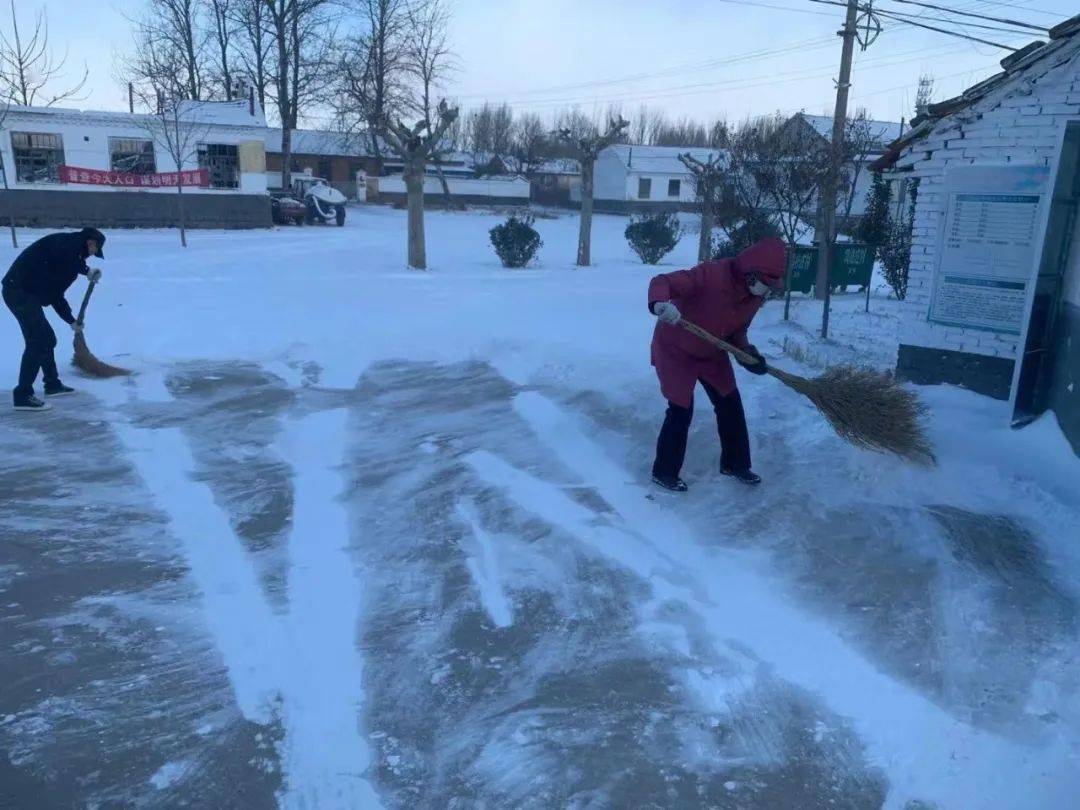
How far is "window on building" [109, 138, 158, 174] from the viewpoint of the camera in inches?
1048

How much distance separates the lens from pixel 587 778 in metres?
2.90

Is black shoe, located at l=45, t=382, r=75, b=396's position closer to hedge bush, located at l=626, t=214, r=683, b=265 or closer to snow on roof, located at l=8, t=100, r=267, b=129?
hedge bush, located at l=626, t=214, r=683, b=265

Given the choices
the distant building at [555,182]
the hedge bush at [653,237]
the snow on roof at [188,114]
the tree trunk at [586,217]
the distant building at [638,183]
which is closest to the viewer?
the tree trunk at [586,217]

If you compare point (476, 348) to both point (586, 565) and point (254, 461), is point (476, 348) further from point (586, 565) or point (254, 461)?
point (586, 565)

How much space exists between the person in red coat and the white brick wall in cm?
256

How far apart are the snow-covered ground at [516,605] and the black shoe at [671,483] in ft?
0.36

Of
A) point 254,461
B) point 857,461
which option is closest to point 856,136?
point 857,461

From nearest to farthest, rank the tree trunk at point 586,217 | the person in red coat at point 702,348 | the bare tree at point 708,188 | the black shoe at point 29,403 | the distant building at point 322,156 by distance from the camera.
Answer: the person in red coat at point 702,348 < the black shoe at point 29,403 < the bare tree at point 708,188 < the tree trunk at point 586,217 < the distant building at point 322,156

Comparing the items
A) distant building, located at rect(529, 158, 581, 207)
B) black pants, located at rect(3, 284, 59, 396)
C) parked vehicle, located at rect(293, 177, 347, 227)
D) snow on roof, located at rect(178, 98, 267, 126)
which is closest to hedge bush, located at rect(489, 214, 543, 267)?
black pants, located at rect(3, 284, 59, 396)

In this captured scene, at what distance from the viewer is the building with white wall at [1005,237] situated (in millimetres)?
5898

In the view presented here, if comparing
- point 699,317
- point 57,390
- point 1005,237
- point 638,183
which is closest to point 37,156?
point 57,390

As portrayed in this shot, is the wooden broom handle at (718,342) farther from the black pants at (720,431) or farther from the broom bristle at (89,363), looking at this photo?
the broom bristle at (89,363)

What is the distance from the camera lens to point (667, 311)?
16.3ft

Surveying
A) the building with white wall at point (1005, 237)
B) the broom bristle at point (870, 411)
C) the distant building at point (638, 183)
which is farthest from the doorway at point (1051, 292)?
the distant building at point (638, 183)
